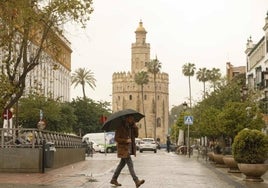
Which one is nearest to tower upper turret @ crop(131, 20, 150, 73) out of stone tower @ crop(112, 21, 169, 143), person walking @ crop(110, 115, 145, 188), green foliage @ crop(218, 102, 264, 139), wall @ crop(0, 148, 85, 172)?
stone tower @ crop(112, 21, 169, 143)

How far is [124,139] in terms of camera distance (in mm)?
15625

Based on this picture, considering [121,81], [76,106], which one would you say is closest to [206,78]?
[76,106]

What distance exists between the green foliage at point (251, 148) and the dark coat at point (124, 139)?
468 cm

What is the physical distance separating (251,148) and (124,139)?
16.8 feet

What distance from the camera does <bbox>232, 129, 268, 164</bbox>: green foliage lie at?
18.8 metres

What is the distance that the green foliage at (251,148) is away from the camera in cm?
1876

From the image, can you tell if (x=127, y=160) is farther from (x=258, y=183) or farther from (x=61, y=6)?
(x=61, y=6)

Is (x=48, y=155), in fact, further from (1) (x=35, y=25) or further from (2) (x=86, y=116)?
(2) (x=86, y=116)

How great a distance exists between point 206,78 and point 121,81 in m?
46.0

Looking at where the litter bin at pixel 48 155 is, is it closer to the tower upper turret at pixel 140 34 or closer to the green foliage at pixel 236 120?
the green foliage at pixel 236 120

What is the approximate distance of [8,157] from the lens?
72.4 feet

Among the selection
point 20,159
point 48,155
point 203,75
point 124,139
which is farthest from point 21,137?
point 203,75

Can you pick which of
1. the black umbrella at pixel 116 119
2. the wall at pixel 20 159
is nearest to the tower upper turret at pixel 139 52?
the wall at pixel 20 159

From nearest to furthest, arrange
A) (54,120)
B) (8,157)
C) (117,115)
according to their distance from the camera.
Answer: (117,115)
(8,157)
(54,120)
